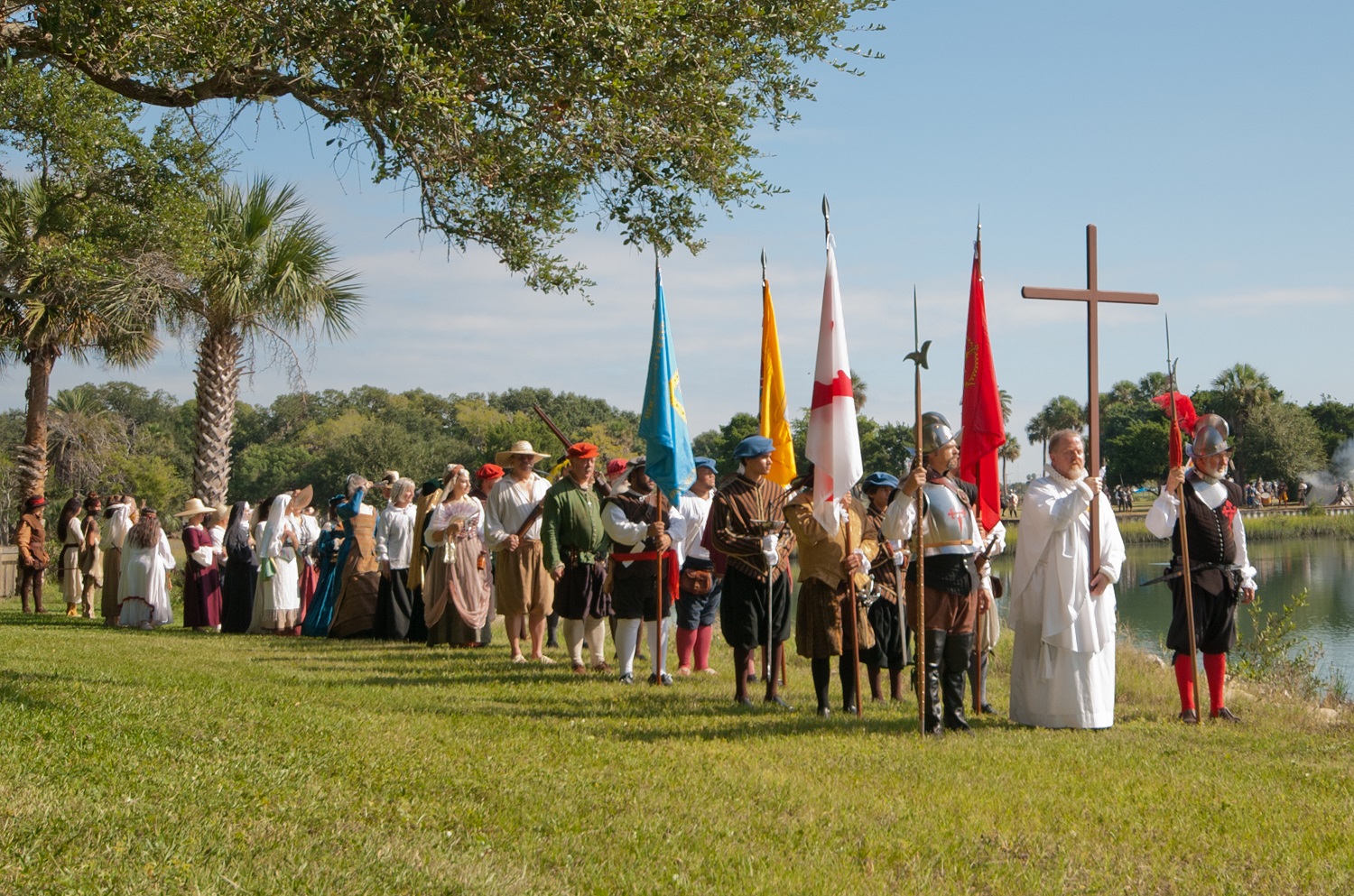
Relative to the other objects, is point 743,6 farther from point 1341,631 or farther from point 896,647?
point 1341,631

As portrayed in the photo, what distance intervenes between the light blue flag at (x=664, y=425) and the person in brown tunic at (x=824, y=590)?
1600mm

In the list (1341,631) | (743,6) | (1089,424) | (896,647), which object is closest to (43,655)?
(896,647)

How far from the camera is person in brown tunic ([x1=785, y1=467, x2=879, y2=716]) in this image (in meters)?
9.44

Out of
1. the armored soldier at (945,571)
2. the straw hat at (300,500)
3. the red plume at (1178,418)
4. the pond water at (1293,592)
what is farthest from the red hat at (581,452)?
the pond water at (1293,592)

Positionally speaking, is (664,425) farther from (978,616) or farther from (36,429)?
(36,429)

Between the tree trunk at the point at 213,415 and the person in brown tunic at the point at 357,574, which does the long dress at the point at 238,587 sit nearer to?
the person in brown tunic at the point at 357,574

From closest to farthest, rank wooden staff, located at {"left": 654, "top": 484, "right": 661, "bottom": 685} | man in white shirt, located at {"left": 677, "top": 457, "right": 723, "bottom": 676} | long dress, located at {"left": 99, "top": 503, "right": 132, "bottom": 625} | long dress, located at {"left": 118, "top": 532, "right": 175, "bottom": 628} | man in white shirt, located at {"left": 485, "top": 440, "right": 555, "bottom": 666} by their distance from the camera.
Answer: wooden staff, located at {"left": 654, "top": 484, "right": 661, "bottom": 685}, man in white shirt, located at {"left": 677, "top": 457, "right": 723, "bottom": 676}, man in white shirt, located at {"left": 485, "top": 440, "right": 555, "bottom": 666}, long dress, located at {"left": 118, "top": 532, "right": 175, "bottom": 628}, long dress, located at {"left": 99, "top": 503, "right": 132, "bottom": 625}

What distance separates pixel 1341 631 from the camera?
78.6 feet

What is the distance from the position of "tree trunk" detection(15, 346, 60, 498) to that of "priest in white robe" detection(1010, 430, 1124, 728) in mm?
20897

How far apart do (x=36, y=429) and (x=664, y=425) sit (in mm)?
18210

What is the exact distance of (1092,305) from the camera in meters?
9.34

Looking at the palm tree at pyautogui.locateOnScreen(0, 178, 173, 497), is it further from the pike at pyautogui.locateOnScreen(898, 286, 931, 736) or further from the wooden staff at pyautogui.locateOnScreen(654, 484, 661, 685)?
the pike at pyautogui.locateOnScreen(898, 286, 931, 736)

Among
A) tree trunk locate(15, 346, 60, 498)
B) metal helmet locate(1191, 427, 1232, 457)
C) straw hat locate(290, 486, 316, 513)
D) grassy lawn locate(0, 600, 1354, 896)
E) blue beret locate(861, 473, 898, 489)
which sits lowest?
grassy lawn locate(0, 600, 1354, 896)

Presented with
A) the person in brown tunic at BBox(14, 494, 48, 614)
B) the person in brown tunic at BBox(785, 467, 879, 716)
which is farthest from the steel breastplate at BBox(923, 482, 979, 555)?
the person in brown tunic at BBox(14, 494, 48, 614)
